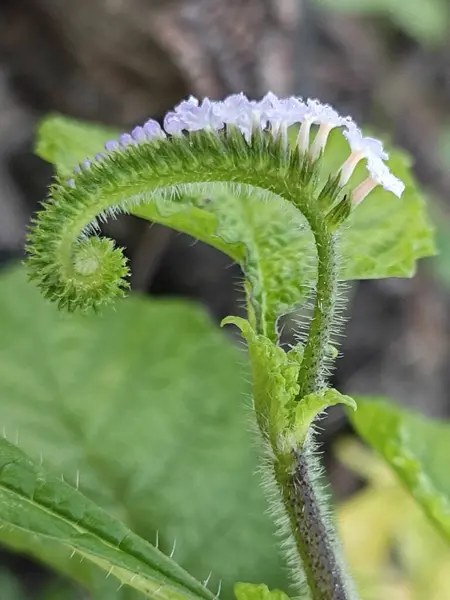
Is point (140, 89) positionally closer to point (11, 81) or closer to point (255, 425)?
point (11, 81)

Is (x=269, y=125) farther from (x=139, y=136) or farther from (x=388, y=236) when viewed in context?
(x=388, y=236)

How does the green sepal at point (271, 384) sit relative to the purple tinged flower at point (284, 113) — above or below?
below

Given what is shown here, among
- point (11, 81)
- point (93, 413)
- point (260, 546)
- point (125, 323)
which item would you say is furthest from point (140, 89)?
point (260, 546)

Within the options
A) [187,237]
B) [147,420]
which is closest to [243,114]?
[147,420]

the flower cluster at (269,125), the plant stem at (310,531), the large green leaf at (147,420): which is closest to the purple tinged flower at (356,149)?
the flower cluster at (269,125)

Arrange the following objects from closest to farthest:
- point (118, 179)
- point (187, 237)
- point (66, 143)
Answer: point (118, 179) < point (66, 143) < point (187, 237)

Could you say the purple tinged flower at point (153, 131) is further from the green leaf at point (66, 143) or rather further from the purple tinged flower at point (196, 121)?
the green leaf at point (66, 143)

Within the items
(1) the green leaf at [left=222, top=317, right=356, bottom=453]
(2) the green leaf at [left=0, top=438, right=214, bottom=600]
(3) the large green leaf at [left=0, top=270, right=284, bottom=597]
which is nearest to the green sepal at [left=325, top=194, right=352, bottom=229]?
(1) the green leaf at [left=222, top=317, right=356, bottom=453]
